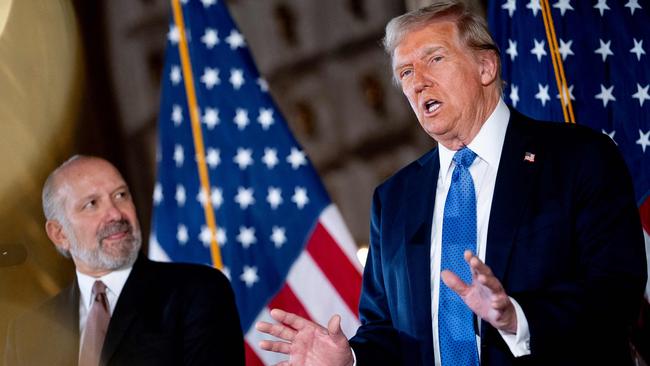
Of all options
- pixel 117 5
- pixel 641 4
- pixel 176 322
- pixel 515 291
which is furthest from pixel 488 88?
pixel 117 5

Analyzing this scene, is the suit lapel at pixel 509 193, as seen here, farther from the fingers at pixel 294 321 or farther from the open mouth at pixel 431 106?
the fingers at pixel 294 321

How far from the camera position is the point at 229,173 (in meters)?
3.77

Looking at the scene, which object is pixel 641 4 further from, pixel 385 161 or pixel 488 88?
pixel 488 88

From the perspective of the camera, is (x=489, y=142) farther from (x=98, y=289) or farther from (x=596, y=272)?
(x=98, y=289)

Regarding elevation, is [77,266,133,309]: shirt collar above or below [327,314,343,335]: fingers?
below

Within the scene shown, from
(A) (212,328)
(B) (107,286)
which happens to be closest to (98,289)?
(B) (107,286)

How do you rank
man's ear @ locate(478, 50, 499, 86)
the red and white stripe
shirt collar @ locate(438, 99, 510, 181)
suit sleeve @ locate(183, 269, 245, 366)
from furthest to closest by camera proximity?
the red and white stripe → suit sleeve @ locate(183, 269, 245, 366) → man's ear @ locate(478, 50, 499, 86) → shirt collar @ locate(438, 99, 510, 181)

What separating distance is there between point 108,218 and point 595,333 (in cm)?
183

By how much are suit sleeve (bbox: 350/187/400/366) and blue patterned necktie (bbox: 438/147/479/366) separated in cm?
16

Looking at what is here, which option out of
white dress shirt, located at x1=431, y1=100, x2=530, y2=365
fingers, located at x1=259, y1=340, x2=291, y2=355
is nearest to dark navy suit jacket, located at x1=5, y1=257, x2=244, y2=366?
fingers, located at x1=259, y1=340, x2=291, y2=355

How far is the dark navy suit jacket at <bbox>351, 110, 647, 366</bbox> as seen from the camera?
189 cm

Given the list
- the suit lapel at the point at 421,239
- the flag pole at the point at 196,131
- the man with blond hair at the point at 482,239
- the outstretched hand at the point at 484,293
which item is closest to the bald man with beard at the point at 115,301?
the flag pole at the point at 196,131

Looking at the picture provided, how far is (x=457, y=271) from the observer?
2.10 metres

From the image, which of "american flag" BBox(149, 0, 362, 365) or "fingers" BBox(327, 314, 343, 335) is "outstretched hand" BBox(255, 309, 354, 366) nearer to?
"fingers" BBox(327, 314, 343, 335)
